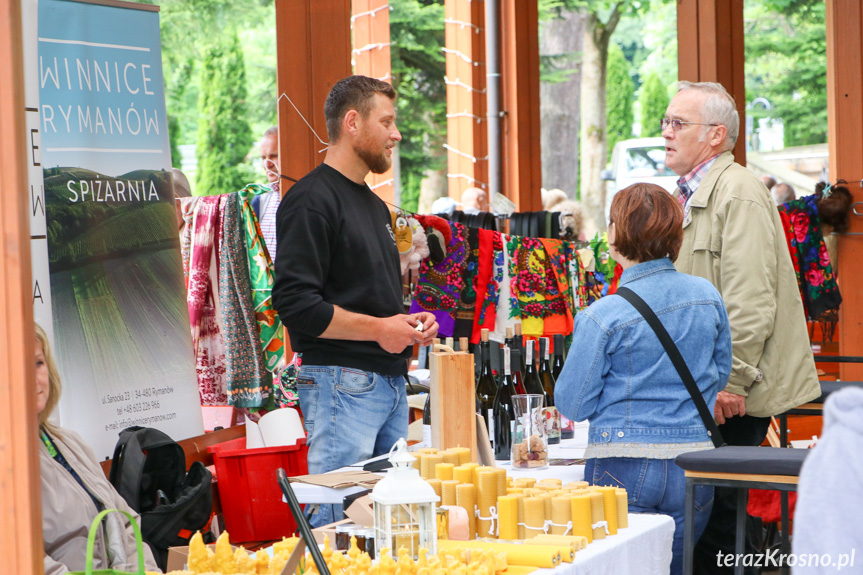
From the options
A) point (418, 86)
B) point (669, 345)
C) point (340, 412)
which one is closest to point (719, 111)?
point (669, 345)

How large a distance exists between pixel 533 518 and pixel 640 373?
642 millimetres

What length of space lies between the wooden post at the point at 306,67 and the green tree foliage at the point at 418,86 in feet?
36.0

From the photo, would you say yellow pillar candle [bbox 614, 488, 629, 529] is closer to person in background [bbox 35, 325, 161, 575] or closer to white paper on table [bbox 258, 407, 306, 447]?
person in background [bbox 35, 325, 161, 575]

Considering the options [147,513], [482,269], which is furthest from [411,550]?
[482,269]

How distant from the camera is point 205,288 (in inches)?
157

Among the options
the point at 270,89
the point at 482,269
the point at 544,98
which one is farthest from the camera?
the point at 544,98

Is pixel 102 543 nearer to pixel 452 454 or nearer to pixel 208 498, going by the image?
pixel 208 498

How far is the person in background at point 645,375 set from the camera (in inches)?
102

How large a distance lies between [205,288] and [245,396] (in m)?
0.46

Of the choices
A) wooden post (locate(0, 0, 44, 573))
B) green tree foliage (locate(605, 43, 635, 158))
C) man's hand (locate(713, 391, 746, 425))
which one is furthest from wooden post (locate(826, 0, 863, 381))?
green tree foliage (locate(605, 43, 635, 158))

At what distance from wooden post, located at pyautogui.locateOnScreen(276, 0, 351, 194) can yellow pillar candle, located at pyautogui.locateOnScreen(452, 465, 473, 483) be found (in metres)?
2.16

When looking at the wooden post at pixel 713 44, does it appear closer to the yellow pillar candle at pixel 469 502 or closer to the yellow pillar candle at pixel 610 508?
the yellow pillar candle at pixel 610 508

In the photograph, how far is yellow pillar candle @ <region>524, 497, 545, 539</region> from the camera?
210cm

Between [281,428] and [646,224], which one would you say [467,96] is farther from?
[646,224]
